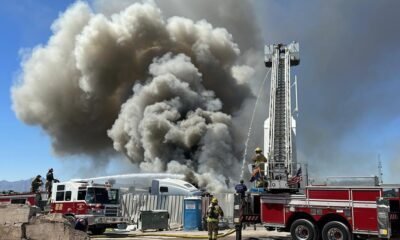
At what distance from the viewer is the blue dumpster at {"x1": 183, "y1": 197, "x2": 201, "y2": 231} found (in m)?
17.7

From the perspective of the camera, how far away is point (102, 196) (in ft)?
54.5

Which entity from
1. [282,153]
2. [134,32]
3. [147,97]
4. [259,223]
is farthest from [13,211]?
[134,32]

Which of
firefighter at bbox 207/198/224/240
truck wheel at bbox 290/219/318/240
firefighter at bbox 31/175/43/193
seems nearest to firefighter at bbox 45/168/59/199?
firefighter at bbox 31/175/43/193

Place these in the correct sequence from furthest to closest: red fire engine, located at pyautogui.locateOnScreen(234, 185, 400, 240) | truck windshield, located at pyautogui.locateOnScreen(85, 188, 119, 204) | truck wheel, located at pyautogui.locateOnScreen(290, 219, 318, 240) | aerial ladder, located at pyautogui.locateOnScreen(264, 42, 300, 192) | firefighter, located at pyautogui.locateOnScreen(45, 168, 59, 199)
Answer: aerial ladder, located at pyautogui.locateOnScreen(264, 42, 300, 192), firefighter, located at pyautogui.locateOnScreen(45, 168, 59, 199), truck windshield, located at pyautogui.locateOnScreen(85, 188, 119, 204), truck wheel, located at pyautogui.locateOnScreen(290, 219, 318, 240), red fire engine, located at pyautogui.locateOnScreen(234, 185, 400, 240)

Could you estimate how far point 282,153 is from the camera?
21422mm

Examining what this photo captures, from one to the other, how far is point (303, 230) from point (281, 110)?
42.1 ft

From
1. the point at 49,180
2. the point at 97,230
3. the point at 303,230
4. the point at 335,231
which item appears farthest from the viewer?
the point at 49,180

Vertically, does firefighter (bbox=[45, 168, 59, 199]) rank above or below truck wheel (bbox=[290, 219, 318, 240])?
above

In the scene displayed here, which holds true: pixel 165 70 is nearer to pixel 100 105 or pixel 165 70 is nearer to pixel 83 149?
pixel 100 105

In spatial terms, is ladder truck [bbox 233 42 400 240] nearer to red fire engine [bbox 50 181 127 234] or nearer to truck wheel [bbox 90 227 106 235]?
red fire engine [bbox 50 181 127 234]

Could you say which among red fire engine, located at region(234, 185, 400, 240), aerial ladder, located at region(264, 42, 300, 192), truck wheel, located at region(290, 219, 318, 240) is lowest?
truck wheel, located at region(290, 219, 318, 240)

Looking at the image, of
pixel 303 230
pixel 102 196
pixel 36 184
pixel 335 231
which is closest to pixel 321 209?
pixel 335 231

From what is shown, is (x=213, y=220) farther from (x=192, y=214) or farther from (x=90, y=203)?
(x=90, y=203)

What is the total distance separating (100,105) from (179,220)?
967 inches
